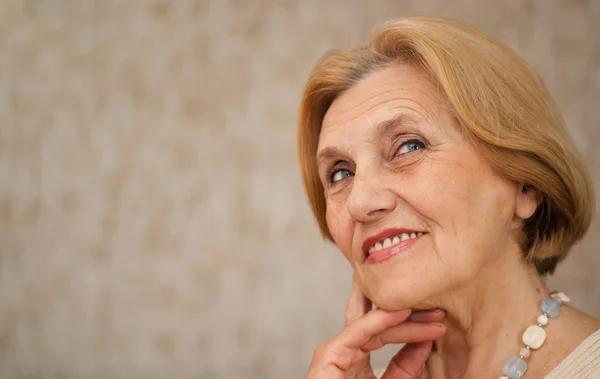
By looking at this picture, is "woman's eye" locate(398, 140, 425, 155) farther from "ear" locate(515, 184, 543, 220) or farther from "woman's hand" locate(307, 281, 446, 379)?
"woman's hand" locate(307, 281, 446, 379)

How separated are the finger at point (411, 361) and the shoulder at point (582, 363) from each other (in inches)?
12.7

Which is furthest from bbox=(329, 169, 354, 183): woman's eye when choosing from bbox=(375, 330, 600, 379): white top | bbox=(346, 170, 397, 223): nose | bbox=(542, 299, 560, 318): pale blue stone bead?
bbox=(375, 330, 600, 379): white top

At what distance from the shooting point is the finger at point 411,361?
1.67m

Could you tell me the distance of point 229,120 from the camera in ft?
8.24

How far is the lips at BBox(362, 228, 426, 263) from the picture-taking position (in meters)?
1.48

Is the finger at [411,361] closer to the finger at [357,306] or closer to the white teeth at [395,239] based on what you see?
the finger at [357,306]

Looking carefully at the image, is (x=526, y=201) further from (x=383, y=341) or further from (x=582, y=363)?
(x=383, y=341)

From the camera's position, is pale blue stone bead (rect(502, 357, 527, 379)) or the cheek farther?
the cheek

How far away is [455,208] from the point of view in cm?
146

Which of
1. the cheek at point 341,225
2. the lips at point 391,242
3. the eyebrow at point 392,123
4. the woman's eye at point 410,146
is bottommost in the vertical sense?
the lips at point 391,242

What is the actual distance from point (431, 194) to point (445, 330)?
356 mm

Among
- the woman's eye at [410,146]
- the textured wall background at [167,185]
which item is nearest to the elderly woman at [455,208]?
the woman's eye at [410,146]

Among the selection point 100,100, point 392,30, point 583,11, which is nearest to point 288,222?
point 100,100

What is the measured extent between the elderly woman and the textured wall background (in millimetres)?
824
